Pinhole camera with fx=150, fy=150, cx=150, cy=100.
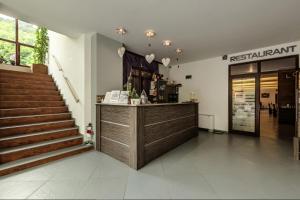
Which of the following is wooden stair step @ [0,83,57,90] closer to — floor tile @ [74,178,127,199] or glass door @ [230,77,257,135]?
floor tile @ [74,178,127,199]

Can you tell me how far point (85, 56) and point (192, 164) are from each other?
3.92m

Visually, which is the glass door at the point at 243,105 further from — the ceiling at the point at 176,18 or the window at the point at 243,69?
the ceiling at the point at 176,18

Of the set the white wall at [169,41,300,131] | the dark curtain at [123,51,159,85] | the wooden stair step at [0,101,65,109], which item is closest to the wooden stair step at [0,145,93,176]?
the wooden stair step at [0,101,65,109]

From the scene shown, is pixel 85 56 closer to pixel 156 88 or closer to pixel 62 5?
pixel 62 5

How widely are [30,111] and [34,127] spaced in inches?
27.4

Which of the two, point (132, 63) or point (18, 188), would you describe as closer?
point (18, 188)

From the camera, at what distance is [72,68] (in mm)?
4781

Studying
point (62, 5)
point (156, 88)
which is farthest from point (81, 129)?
point (156, 88)

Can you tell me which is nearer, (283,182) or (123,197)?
(123,197)

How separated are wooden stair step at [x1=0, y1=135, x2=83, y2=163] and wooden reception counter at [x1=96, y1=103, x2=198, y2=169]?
675mm

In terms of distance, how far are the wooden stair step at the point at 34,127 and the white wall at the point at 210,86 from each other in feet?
17.2

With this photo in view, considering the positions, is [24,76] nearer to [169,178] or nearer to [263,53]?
[169,178]

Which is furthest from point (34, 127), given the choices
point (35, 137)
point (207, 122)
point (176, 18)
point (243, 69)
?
point (243, 69)

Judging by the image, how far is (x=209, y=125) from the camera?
648 centimetres
